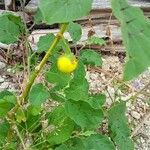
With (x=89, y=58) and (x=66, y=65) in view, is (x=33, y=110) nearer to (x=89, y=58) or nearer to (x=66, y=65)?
(x=89, y=58)

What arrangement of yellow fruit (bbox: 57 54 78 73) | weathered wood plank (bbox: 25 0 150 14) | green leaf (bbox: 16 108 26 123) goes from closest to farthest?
1. yellow fruit (bbox: 57 54 78 73)
2. green leaf (bbox: 16 108 26 123)
3. weathered wood plank (bbox: 25 0 150 14)

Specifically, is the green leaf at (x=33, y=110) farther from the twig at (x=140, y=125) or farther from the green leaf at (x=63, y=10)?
the green leaf at (x=63, y=10)

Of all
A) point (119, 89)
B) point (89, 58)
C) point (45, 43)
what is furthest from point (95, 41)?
point (45, 43)

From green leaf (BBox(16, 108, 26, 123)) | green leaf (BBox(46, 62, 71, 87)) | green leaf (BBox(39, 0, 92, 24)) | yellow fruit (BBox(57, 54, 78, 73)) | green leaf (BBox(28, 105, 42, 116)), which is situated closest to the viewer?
green leaf (BBox(39, 0, 92, 24))

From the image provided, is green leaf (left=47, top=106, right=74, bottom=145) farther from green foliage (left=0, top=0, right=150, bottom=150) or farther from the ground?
the ground

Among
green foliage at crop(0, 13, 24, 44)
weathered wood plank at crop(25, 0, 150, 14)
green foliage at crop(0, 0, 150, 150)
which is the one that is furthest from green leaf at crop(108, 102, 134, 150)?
weathered wood plank at crop(25, 0, 150, 14)

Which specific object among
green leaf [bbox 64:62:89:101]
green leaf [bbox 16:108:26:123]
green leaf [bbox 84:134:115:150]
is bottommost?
green leaf [bbox 84:134:115:150]
